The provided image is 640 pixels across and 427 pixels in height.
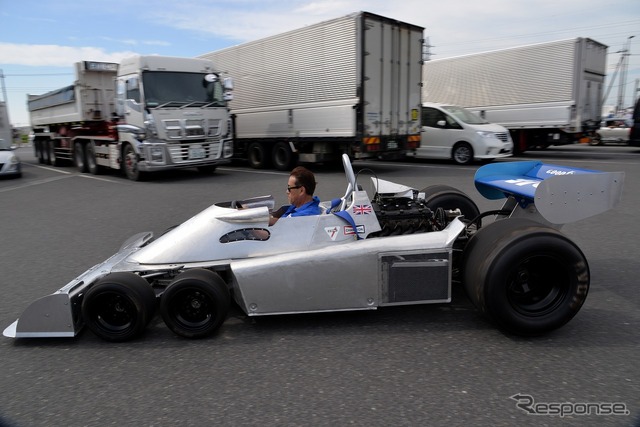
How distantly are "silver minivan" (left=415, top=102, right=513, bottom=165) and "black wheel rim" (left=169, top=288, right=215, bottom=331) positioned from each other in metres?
12.9

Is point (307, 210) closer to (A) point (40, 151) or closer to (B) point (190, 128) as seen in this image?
(B) point (190, 128)

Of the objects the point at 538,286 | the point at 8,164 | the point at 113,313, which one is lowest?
the point at 113,313

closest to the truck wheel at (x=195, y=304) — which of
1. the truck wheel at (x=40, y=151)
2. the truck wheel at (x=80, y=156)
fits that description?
the truck wheel at (x=80, y=156)

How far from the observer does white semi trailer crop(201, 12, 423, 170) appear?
12.4m

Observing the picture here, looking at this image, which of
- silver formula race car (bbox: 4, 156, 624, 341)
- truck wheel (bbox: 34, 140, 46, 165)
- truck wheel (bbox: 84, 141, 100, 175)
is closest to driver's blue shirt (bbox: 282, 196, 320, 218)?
silver formula race car (bbox: 4, 156, 624, 341)

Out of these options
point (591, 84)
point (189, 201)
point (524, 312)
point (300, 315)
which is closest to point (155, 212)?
point (189, 201)

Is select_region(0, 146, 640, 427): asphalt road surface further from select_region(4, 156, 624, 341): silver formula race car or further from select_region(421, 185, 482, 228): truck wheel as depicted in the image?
select_region(421, 185, 482, 228): truck wheel

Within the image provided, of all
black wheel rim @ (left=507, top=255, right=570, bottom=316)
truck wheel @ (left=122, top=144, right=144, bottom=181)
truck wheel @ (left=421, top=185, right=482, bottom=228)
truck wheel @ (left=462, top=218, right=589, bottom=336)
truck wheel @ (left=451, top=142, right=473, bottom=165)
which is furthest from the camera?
truck wheel @ (left=451, top=142, right=473, bottom=165)

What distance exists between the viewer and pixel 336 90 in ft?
42.3

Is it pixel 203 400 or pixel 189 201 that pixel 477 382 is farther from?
pixel 189 201

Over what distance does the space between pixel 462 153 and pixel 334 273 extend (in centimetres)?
1278

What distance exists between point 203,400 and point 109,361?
930 mm

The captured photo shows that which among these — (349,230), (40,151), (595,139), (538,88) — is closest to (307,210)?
(349,230)

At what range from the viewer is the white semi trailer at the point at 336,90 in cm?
1245
